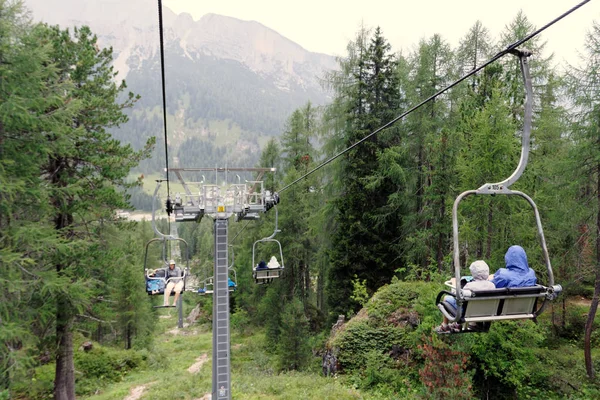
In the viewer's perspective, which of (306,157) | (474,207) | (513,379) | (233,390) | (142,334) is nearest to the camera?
(513,379)

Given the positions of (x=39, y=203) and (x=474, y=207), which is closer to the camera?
(x=39, y=203)

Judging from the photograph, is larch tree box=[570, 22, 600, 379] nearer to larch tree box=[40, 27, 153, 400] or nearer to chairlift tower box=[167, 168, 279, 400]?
chairlift tower box=[167, 168, 279, 400]

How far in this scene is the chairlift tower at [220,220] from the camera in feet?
34.6

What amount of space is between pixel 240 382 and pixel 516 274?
13.9m

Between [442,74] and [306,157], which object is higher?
[442,74]

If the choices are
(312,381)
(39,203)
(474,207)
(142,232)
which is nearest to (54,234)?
(39,203)

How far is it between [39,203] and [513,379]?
15.8 metres

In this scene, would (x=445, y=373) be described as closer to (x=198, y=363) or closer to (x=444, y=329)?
(x=444, y=329)

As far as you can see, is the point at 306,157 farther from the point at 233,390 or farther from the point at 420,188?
the point at 233,390

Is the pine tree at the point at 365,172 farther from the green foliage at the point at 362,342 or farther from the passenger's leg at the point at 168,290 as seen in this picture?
the passenger's leg at the point at 168,290

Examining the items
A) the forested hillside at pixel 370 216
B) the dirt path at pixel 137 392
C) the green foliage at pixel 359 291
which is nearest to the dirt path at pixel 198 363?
the forested hillside at pixel 370 216

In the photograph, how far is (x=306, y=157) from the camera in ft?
89.9

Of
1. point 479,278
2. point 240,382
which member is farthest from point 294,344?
point 479,278

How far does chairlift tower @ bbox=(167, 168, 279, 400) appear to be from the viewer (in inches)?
415
